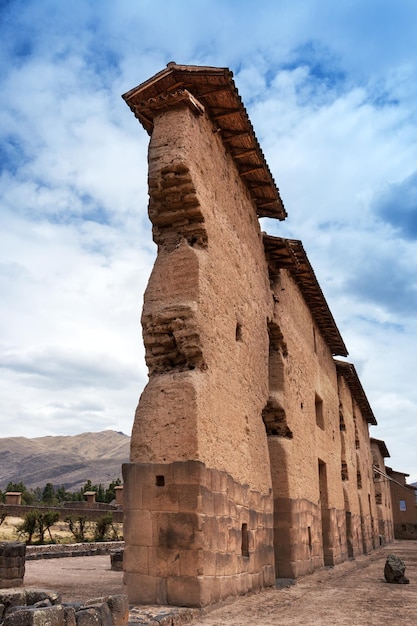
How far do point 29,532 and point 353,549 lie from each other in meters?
12.3

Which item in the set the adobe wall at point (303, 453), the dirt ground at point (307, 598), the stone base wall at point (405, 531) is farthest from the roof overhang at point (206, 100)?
the stone base wall at point (405, 531)

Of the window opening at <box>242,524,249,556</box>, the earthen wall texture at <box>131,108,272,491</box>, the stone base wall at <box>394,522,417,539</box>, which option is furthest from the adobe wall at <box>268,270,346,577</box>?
the stone base wall at <box>394,522,417,539</box>

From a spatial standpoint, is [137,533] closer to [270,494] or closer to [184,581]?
[184,581]

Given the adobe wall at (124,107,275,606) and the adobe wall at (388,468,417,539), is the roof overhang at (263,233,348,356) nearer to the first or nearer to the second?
the adobe wall at (124,107,275,606)

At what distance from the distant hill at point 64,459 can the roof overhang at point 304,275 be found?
7343 centimetres

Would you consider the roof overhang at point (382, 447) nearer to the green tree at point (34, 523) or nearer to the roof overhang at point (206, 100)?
the green tree at point (34, 523)

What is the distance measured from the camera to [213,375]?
7898mm

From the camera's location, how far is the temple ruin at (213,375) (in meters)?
6.87

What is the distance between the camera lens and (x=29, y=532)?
22000mm

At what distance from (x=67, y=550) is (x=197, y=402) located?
15867 mm

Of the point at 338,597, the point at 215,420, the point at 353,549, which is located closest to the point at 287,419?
the point at 338,597

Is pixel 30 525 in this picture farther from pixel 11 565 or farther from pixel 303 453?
pixel 303 453

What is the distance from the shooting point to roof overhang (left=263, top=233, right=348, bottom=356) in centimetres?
1227

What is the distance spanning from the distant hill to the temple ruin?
78.5 meters
